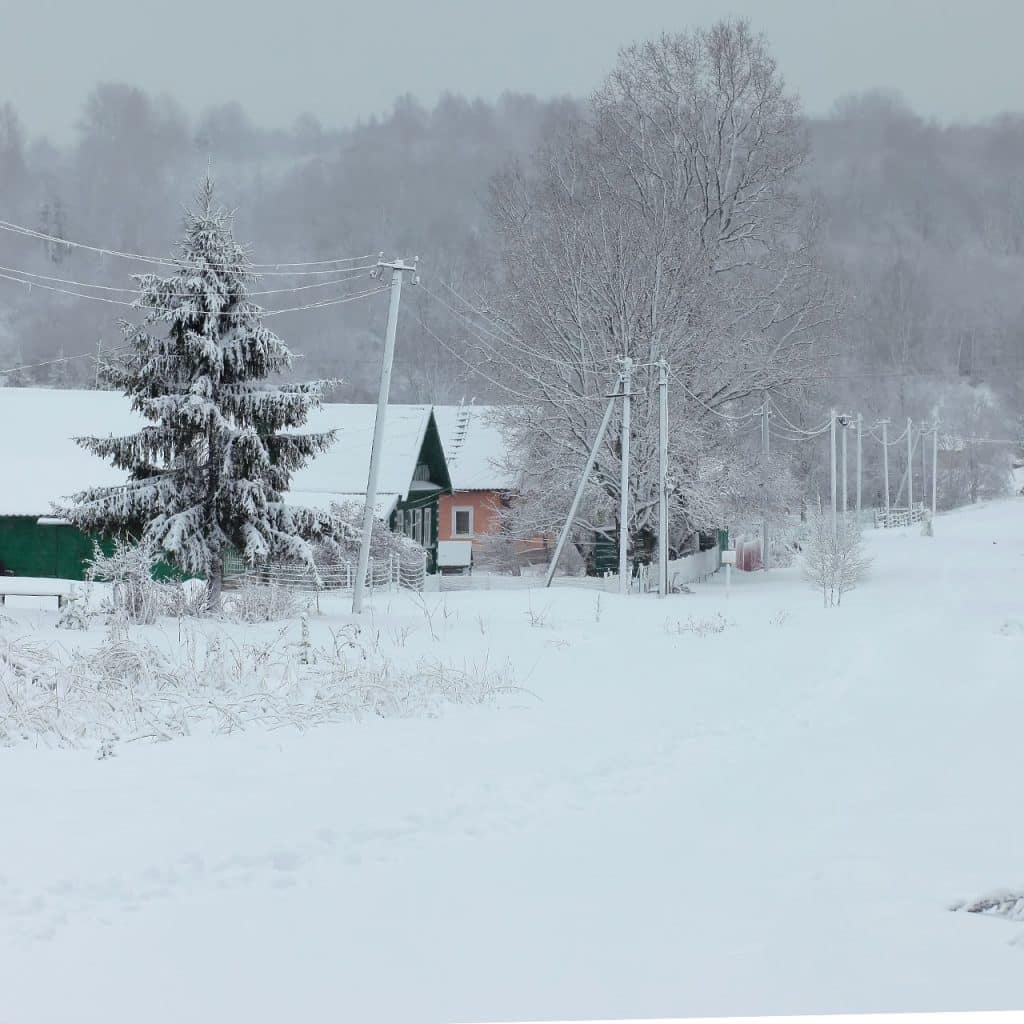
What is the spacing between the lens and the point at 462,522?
125 ft

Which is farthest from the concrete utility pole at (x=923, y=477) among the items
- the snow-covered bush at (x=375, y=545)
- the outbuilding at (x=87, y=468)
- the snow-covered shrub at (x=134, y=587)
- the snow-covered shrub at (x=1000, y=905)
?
the snow-covered shrub at (x=1000, y=905)

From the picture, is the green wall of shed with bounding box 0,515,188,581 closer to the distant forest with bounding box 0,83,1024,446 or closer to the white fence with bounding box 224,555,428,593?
the white fence with bounding box 224,555,428,593

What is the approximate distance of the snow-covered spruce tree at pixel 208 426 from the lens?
1575cm

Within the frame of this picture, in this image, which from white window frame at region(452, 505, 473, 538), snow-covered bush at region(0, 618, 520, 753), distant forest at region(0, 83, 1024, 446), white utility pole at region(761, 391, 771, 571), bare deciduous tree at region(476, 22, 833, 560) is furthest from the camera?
white window frame at region(452, 505, 473, 538)

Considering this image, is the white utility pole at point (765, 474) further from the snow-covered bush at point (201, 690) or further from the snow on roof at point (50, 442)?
the snow-covered bush at point (201, 690)

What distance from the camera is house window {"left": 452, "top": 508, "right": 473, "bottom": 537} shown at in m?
38.0

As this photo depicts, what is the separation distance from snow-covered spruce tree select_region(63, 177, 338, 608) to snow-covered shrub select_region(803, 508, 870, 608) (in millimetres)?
10570

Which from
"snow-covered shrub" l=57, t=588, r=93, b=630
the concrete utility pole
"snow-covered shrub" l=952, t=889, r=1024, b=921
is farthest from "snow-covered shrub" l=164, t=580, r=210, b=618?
the concrete utility pole

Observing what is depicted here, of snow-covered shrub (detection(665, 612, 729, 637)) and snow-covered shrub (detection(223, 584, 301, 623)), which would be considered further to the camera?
snow-covered shrub (detection(223, 584, 301, 623))

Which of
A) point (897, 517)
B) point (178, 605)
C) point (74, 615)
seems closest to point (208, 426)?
point (178, 605)

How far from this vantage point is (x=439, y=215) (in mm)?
14750

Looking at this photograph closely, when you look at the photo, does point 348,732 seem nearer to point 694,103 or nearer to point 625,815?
point 625,815

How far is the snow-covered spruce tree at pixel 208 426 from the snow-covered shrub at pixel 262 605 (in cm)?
101

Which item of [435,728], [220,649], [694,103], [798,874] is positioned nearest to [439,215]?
[220,649]
